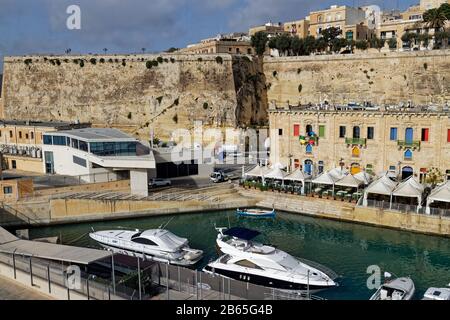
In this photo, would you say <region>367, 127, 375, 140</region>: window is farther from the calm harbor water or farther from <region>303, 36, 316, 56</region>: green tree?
<region>303, 36, 316, 56</region>: green tree

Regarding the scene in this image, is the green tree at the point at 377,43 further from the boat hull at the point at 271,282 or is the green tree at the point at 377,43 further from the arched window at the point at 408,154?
the boat hull at the point at 271,282

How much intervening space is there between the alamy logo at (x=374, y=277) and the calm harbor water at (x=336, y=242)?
0.74 feet

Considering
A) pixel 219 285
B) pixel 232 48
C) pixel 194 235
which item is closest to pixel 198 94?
pixel 232 48

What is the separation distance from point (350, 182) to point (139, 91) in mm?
32451

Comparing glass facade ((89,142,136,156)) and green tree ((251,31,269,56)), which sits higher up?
green tree ((251,31,269,56))

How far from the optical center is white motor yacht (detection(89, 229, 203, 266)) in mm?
21984

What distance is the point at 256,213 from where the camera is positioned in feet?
99.6

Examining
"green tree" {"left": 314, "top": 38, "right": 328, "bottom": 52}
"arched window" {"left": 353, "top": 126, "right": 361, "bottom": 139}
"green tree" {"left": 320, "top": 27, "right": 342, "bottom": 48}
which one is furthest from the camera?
"green tree" {"left": 320, "top": 27, "right": 342, "bottom": 48}

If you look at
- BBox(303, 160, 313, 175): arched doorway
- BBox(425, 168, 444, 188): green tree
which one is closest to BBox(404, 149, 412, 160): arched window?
BBox(425, 168, 444, 188): green tree

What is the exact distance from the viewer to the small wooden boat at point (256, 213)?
30.2 metres

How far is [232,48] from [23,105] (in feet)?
99.7

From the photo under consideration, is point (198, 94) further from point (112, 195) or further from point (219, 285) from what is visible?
point (219, 285)

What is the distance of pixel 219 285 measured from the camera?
1567cm

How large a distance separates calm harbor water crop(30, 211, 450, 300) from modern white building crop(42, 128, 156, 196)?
3805 millimetres
